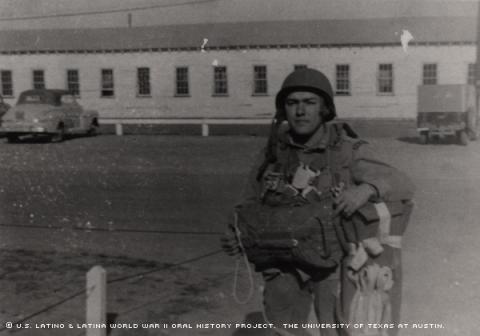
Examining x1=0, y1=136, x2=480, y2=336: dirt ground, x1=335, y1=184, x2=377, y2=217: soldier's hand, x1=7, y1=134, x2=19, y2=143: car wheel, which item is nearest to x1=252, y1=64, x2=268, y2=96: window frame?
x1=7, y1=134, x2=19, y2=143: car wheel

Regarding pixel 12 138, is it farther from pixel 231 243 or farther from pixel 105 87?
pixel 231 243

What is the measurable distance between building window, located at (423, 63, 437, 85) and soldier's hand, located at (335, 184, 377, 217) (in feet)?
109

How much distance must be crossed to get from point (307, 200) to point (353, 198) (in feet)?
0.94

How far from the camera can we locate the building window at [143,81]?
1490 inches

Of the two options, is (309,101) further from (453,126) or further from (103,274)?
(453,126)

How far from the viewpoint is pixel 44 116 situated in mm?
23656

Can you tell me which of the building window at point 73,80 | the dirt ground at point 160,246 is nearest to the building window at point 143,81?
the building window at point 73,80

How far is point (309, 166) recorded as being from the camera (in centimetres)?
343

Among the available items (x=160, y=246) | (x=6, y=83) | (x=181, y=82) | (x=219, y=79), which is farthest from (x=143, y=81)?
(x=160, y=246)

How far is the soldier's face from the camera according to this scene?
11.6 ft

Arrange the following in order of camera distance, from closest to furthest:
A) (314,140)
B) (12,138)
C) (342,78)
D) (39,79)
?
1. (314,140)
2. (12,138)
3. (342,78)
4. (39,79)

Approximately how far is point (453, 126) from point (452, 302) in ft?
60.8

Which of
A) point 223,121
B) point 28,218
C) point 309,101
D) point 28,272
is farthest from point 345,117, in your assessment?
point 309,101

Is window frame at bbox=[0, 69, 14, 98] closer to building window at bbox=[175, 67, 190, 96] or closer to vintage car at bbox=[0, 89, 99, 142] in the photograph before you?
building window at bbox=[175, 67, 190, 96]
